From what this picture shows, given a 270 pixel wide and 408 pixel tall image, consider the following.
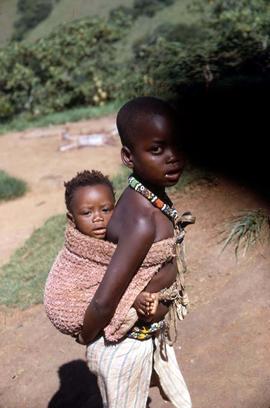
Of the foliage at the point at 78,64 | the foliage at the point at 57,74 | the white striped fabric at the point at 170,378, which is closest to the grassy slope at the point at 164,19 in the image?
the foliage at the point at 78,64

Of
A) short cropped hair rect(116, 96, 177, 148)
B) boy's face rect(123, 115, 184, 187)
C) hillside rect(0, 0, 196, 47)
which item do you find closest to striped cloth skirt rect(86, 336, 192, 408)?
boy's face rect(123, 115, 184, 187)

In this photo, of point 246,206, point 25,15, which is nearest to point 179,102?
point 246,206

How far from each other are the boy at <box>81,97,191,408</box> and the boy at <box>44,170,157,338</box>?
0.16 feet

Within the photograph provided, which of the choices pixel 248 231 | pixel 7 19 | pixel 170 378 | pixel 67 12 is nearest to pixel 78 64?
pixel 67 12

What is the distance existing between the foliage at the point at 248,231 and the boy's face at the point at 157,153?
231cm

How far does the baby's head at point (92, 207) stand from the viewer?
6.31 feet

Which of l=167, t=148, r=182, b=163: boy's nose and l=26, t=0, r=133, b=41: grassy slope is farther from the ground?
l=167, t=148, r=182, b=163: boy's nose

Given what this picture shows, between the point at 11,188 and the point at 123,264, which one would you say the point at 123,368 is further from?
the point at 11,188

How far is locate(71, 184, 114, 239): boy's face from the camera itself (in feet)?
6.31

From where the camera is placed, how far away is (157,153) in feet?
5.78

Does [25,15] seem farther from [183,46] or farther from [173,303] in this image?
[173,303]

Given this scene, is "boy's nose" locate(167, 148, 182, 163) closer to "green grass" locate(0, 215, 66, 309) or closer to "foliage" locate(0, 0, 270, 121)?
"green grass" locate(0, 215, 66, 309)

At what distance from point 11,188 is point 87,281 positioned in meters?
5.41

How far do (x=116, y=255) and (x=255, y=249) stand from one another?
2366mm
